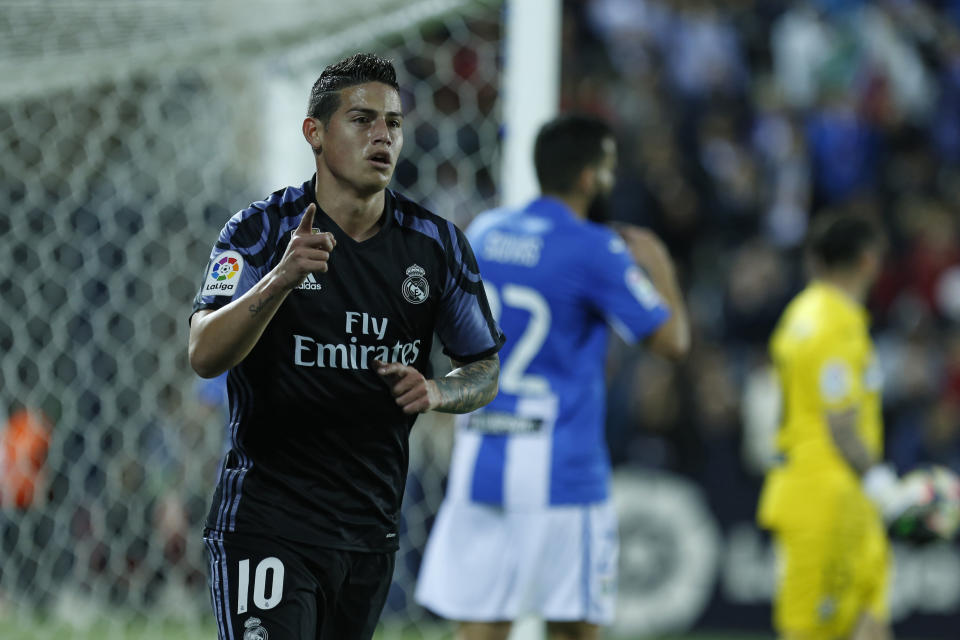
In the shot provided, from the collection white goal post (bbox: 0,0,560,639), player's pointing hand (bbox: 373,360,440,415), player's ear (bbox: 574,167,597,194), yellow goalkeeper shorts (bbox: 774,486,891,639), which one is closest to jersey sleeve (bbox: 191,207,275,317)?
player's pointing hand (bbox: 373,360,440,415)

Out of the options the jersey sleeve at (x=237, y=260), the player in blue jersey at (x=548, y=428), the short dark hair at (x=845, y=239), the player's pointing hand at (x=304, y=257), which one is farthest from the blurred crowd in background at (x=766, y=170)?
the player's pointing hand at (x=304, y=257)

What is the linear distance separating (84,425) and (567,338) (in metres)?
3.07

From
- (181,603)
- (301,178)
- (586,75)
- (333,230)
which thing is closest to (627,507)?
(181,603)

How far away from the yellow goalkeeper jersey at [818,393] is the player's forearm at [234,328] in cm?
359

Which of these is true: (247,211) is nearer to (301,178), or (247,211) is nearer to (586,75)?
(301,178)

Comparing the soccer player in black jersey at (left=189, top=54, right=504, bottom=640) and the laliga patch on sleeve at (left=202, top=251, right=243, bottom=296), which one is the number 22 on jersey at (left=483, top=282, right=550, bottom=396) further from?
the laliga patch on sleeve at (left=202, top=251, right=243, bottom=296)

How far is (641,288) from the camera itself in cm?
470

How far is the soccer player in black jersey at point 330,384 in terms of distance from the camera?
9.81 ft

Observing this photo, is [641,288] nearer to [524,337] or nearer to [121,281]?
[524,337]

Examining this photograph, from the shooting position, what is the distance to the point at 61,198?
654 cm

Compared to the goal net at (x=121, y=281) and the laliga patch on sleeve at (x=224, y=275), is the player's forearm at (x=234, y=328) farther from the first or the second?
the goal net at (x=121, y=281)

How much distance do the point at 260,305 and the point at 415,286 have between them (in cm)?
51

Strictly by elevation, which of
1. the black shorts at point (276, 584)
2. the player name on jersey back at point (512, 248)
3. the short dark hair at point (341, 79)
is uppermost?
the short dark hair at point (341, 79)

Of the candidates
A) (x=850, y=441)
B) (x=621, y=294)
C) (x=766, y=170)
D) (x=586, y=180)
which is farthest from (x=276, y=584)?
(x=766, y=170)
